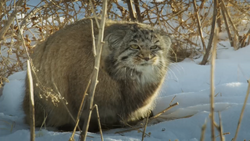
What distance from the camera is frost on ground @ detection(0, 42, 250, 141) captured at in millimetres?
2539

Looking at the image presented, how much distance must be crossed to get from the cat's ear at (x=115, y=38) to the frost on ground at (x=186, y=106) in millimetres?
716

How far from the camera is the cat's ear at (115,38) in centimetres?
298

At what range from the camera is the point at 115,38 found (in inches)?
117

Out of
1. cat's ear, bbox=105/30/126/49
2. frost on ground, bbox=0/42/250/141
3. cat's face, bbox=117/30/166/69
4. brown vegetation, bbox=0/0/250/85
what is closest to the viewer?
frost on ground, bbox=0/42/250/141

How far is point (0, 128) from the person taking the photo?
2891mm

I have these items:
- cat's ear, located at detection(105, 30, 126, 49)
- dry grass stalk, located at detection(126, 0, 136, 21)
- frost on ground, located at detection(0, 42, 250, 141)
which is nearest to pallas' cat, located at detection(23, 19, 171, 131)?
cat's ear, located at detection(105, 30, 126, 49)

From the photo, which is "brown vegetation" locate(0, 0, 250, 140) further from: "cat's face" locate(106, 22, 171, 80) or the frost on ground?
"cat's face" locate(106, 22, 171, 80)

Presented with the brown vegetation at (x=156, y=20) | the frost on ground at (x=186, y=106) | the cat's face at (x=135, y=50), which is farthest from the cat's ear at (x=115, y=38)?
the brown vegetation at (x=156, y=20)

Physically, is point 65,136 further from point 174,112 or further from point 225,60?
point 225,60

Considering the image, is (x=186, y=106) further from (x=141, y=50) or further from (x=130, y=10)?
(x=130, y=10)

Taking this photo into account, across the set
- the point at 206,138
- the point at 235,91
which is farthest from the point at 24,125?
the point at 235,91

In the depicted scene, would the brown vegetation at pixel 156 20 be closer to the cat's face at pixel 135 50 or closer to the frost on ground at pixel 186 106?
the frost on ground at pixel 186 106

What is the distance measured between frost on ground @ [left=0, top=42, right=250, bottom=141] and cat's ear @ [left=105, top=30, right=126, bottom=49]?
2.35 ft

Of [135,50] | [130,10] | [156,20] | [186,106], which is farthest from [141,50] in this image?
[156,20]
